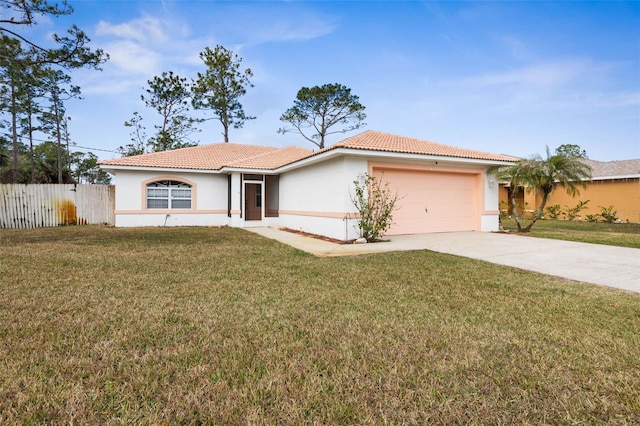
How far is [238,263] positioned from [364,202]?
546 centimetres

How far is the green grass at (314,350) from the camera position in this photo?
214 cm

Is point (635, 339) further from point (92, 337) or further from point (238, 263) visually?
point (238, 263)

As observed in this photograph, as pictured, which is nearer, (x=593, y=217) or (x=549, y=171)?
(x=549, y=171)

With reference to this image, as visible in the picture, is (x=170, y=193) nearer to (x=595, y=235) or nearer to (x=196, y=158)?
(x=196, y=158)

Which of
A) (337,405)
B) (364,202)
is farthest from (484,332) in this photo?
(364,202)

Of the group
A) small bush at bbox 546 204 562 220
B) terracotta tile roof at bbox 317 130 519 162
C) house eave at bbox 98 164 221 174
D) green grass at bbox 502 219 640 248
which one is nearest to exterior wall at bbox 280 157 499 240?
terracotta tile roof at bbox 317 130 519 162

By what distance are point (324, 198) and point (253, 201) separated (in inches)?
311

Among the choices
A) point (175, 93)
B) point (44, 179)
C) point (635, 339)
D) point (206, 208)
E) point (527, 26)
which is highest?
point (175, 93)

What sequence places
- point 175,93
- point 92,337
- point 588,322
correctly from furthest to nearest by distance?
1. point 175,93
2. point 588,322
3. point 92,337

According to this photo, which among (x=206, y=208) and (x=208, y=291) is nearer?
(x=208, y=291)

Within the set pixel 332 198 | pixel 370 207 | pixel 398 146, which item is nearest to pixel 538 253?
pixel 370 207

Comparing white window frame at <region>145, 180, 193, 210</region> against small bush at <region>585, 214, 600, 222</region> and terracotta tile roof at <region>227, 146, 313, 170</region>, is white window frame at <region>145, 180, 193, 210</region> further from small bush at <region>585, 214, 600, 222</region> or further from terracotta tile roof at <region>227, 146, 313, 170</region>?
small bush at <region>585, 214, 600, 222</region>

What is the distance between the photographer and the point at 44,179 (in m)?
28.7

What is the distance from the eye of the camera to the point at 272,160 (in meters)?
18.4
